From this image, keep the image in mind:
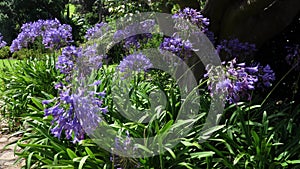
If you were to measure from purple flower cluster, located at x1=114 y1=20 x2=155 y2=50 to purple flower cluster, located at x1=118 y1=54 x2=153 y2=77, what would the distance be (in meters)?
0.84

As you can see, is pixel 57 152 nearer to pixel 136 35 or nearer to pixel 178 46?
pixel 178 46

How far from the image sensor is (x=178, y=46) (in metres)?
3.25

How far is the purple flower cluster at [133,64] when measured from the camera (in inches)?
133

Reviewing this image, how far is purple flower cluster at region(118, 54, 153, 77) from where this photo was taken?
3.37 metres

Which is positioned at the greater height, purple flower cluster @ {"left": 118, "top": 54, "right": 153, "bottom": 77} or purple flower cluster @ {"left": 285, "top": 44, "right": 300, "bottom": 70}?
purple flower cluster @ {"left": 118, "top": 54, "right": 153, "bottom": 77}

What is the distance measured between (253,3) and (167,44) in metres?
1.31

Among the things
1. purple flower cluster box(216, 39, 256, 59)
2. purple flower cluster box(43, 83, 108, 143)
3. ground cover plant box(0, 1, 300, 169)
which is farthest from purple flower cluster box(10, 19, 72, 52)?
purple flower cluster box(43, 83, 108, 143)

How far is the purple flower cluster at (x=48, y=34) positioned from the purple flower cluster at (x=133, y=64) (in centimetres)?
129

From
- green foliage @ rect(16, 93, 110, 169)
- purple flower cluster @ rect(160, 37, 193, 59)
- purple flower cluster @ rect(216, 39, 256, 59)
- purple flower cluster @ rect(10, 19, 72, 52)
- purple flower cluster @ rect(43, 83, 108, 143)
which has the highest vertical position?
purple flower cluster @ rect(10, 19, 72, 52)

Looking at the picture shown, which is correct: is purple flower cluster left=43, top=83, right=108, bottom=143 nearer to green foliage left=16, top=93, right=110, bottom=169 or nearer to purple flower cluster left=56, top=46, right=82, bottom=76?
green foliage left=16, top=93, right=110, bottom=169

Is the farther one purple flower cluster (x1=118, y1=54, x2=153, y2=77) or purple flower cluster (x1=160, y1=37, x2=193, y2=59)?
purple flower cluster (x1=118, y1=54, x2=153, y2=77)

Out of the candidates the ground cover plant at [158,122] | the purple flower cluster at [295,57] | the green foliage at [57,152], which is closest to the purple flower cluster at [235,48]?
the ground cover plant at [158,122]

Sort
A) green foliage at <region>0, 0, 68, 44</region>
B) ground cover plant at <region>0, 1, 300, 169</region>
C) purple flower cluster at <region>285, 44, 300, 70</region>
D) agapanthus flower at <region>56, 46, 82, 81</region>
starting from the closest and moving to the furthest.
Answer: ground cover plant at <region>0, 1, 300, 169</region> → agapanthus flower at <region>56, 46, 82, 81</region> → purple flower cluster at <region>285, 44, 300, 70</region> → green foliage at <region>0, 0, 68, 44</region>

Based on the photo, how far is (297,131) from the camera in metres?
3.14
